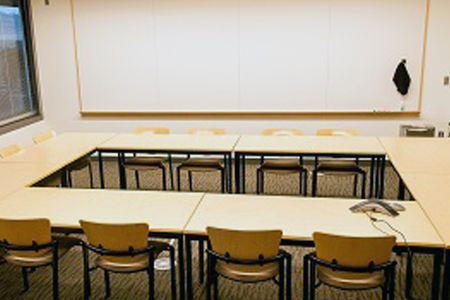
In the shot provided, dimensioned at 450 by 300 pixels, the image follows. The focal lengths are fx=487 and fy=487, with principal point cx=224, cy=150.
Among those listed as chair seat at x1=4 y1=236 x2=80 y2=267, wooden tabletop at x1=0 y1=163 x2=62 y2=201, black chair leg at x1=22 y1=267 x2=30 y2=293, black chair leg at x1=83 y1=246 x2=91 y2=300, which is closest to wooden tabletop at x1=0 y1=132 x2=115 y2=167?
wooden tabletop at x1=0 y1=163 x2=62 y2=201

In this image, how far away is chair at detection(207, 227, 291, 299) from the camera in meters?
2.83

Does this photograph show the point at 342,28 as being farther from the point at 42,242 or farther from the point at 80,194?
the point at 42,242

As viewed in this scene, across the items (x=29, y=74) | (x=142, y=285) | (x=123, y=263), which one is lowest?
(x=142, y=285)

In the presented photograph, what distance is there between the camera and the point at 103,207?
11.2ft

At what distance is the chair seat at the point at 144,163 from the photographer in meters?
5.47

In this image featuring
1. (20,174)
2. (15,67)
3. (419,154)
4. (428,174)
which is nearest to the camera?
(428,174)

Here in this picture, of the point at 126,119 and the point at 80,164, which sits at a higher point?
the point at 126,119

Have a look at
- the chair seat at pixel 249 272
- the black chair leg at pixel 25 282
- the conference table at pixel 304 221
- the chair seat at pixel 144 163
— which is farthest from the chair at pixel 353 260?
the chair seat at pixel 144 163

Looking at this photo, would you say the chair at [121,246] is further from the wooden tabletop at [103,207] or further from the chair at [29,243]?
the chair at [29,243]

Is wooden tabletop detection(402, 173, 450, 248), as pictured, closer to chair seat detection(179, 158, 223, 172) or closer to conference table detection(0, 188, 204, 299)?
conference table detection(0, 188, 204, 299)

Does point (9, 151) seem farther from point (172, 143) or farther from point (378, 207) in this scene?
point (378, 207)

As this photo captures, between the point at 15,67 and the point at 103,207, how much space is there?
4469 millimetres

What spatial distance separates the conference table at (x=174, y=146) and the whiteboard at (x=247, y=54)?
1.56m

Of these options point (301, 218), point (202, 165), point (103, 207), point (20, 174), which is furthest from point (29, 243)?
point (202, 165)
